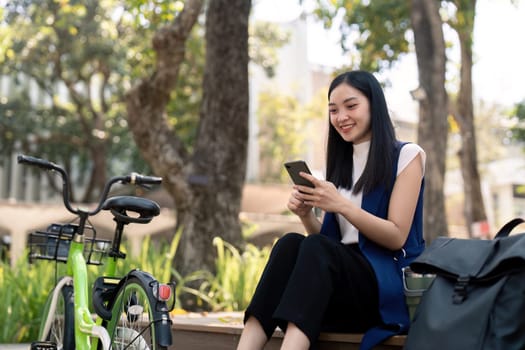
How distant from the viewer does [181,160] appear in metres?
7.07

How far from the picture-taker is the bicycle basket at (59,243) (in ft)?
12.0

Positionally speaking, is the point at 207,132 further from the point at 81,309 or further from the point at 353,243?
the point at 353,243

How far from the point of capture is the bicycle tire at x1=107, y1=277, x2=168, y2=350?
278 centimetres

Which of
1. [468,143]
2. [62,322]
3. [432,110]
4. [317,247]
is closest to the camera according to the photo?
[317,247]

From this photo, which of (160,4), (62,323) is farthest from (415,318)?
(160,4)

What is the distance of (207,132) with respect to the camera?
696cm

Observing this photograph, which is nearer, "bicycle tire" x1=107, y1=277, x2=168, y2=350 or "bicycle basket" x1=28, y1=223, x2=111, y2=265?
"bicycle tire" x1=107, y1=277, x2=168, y2=350

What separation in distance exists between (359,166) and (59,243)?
4.73 ft

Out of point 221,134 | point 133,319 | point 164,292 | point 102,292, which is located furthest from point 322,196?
point 221,134

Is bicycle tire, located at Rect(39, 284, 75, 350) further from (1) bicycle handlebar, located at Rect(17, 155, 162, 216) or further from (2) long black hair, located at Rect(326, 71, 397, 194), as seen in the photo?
(2) long black hair, located at Rect(326, 71, 397, 194)

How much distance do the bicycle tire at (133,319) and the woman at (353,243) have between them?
380 mm

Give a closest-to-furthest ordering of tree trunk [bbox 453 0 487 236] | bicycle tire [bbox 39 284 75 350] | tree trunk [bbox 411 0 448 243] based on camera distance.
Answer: bicycle tire [bbox 39 284 75 350] < tree trunk [bbox 411 0 448 243] < tree trunk [bbox 453 0 487 236]

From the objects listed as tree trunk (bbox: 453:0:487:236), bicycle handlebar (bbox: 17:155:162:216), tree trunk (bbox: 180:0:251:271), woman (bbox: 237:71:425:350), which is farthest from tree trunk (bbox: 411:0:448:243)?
bicycle handlebar (bbox: 17:155:162:216)

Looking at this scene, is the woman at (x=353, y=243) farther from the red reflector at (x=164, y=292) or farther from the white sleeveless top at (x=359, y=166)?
the red reflector at (x=164, y=292)
